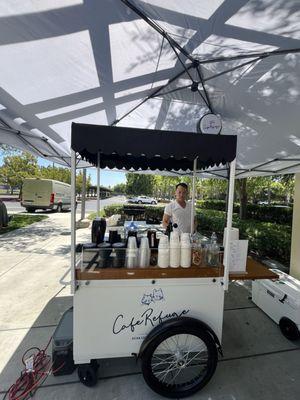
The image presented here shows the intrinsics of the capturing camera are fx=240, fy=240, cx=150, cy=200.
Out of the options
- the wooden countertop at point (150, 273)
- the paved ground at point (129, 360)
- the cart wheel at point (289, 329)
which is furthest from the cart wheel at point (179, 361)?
the cart wheel at point (289, 329)

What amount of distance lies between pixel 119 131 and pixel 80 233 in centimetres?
691

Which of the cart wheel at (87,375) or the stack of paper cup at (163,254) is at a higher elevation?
the stack of paper cup at (163,254)

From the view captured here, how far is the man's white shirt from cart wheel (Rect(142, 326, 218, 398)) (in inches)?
64.9

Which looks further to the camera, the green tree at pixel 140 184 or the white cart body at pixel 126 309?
the green tree at pixel 140 184

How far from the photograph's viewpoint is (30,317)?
2.89 metres

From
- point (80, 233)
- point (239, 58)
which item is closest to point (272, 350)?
point (239, 58)

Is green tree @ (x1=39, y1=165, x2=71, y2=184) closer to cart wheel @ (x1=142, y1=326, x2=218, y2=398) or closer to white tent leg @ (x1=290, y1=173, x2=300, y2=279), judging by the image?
white tent leg @ (x1=290, y1=173, x2=300, y2=279)

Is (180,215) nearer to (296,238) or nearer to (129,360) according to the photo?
(129,360)

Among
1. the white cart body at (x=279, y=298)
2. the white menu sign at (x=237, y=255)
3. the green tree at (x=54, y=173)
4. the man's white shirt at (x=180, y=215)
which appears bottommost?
the white cart body at (x=279, y=298)

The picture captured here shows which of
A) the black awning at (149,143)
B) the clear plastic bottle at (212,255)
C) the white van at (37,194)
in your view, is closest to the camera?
the black awning at (149,143)

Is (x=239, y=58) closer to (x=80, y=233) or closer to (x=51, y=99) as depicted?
(x=51, y=99)

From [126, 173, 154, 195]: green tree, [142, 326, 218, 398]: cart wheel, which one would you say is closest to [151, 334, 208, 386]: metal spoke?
[142, 326, 218, 398]: cart wheel

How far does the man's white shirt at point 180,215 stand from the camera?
136 inches

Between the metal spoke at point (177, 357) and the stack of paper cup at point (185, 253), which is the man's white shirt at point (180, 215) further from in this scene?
the metal spoke at point (177, 357)
